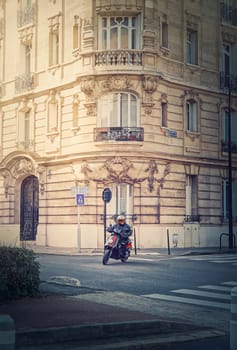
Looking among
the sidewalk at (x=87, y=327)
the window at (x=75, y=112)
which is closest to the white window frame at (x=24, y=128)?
the window at (x=75, y=112)

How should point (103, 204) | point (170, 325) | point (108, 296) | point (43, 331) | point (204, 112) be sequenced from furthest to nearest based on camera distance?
point (204, 112), point (103, 204), point (108, 296), point (170, 325), point (43, 331)

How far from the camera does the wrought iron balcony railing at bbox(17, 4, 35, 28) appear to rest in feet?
112

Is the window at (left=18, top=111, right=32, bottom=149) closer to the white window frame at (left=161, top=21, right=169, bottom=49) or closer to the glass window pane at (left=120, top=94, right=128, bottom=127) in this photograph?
the glass window pane at (left=120, top=94, right=128, bottom=127)

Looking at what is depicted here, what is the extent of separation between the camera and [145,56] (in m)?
29.0

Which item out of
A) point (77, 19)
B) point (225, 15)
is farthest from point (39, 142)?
point (225, 15)

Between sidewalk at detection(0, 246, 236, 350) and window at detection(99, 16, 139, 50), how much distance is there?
829 inches

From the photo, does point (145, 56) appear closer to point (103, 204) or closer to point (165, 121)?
point (165, 121)

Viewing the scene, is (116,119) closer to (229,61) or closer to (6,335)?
(229,61)

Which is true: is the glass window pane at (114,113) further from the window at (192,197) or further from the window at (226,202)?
the window at (226,202)

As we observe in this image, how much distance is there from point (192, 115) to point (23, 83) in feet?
30.8

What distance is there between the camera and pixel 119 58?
28797 millimetres

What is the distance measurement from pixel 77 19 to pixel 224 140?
10.0 m

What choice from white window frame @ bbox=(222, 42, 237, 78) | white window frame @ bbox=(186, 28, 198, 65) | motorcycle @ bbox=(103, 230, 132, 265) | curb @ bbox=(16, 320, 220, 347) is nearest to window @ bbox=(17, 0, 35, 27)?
white window frame @ bbox=(186, 28, 198, 65)

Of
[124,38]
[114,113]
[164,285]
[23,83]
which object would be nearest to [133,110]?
[114,113]
